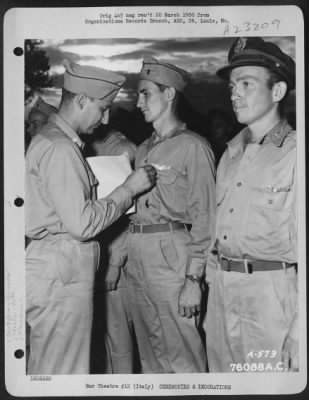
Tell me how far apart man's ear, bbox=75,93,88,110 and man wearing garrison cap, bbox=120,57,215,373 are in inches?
4.8

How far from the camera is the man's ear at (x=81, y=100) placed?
1.32 m

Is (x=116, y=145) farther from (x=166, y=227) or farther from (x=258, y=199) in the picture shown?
(x=258, y=199)

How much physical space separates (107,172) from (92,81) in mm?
204

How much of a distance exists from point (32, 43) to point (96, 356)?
71 cm

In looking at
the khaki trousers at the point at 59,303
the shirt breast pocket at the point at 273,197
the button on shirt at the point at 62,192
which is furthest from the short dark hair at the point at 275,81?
the khaki trousers at the point at 59,303

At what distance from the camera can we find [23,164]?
4.39ft

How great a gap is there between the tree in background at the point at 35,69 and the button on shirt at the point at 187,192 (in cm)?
30

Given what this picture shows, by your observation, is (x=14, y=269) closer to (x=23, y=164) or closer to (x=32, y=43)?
(x=23, y=164)

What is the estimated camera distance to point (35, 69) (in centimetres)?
134

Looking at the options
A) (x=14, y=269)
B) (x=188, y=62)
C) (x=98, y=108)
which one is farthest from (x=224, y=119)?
(x=14, y=269)

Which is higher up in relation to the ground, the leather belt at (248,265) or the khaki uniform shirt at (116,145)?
the khaki uniform shirt at (116,145)

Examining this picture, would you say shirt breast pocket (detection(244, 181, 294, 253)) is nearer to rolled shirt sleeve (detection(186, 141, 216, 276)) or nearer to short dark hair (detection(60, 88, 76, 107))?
rolled shirt sleeve (detection(186, 141, 216, 276))

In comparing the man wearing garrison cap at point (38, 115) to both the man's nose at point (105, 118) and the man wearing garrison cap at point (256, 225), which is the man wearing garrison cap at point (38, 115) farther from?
the man wearing garrison cap at point (256, 225)

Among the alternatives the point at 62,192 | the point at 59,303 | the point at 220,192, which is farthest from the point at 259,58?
the point at 59,303
